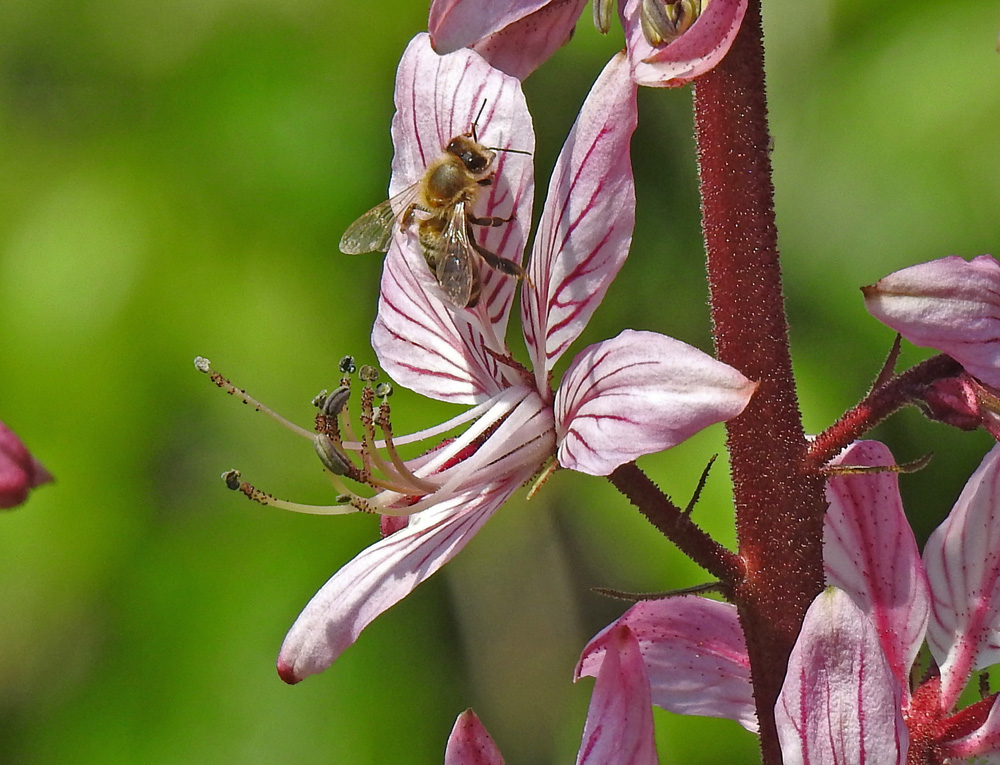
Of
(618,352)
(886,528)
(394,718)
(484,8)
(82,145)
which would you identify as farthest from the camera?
(82,145)

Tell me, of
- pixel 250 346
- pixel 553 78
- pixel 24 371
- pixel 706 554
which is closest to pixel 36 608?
pixel 24 371

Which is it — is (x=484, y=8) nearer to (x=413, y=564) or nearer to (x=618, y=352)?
(x=618, y=352)

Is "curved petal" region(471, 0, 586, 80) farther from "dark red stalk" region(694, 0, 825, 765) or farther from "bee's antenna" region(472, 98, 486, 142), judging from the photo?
"dark red stalk" region(694, 0, 825, 765)

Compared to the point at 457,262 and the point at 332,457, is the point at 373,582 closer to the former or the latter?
the point at 332,457

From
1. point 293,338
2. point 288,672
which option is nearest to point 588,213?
point 288,672

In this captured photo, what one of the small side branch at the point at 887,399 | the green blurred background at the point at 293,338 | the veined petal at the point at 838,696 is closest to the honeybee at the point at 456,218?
the small side branch at the point at 887,399

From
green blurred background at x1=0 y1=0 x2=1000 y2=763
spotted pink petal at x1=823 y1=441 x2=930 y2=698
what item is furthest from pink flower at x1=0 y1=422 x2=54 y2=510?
green blurred background at x1=0 y1=0 x2=1000 y2=763

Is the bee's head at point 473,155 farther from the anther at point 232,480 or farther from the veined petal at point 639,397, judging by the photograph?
the anther at point 232,480

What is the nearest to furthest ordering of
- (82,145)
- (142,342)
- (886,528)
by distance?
(886,528) < (142,342) < (82,145)
